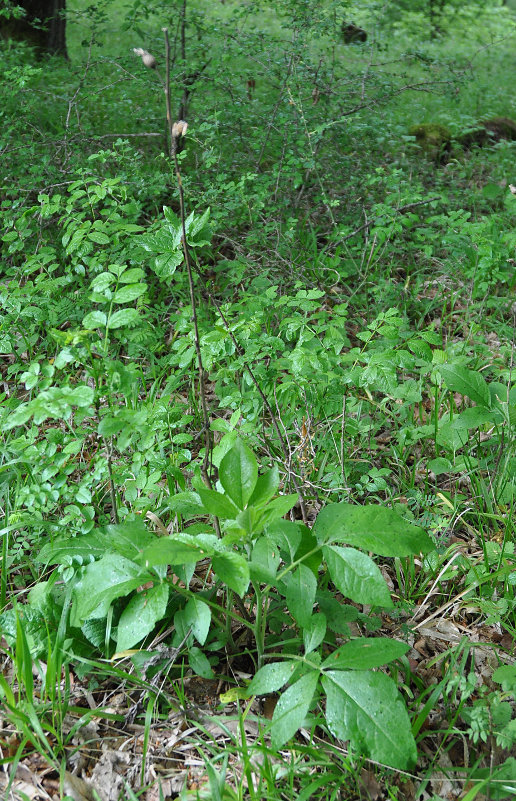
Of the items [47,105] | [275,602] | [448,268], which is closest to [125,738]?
[275,602]

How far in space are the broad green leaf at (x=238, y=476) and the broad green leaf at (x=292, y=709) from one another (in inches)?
18.0

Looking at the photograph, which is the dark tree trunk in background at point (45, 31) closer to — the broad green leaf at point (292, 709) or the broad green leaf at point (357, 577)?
the broad green leaf at point (357, 577)

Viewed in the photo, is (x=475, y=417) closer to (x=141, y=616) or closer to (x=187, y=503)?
(x=187, y=503)

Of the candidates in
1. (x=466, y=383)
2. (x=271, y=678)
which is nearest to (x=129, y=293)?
(x=271, y=678)

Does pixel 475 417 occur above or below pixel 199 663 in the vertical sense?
above

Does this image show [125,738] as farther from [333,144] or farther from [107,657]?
[333,144]

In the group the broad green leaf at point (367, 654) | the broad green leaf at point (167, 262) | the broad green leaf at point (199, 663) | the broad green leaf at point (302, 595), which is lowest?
the broad green leaf at point (199, 663)

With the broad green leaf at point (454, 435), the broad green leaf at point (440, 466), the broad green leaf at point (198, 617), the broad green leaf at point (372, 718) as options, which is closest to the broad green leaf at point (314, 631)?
the broad green leaf at point (372, 718)

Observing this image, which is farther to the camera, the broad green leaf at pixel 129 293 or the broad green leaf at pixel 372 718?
the broad green leaf at pixel 129 293

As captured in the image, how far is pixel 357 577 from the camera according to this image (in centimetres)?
159

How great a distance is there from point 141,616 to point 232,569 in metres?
0.33

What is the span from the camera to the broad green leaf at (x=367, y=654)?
Answer: 1.53m

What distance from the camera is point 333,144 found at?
464 cm

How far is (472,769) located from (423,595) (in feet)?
2.22
